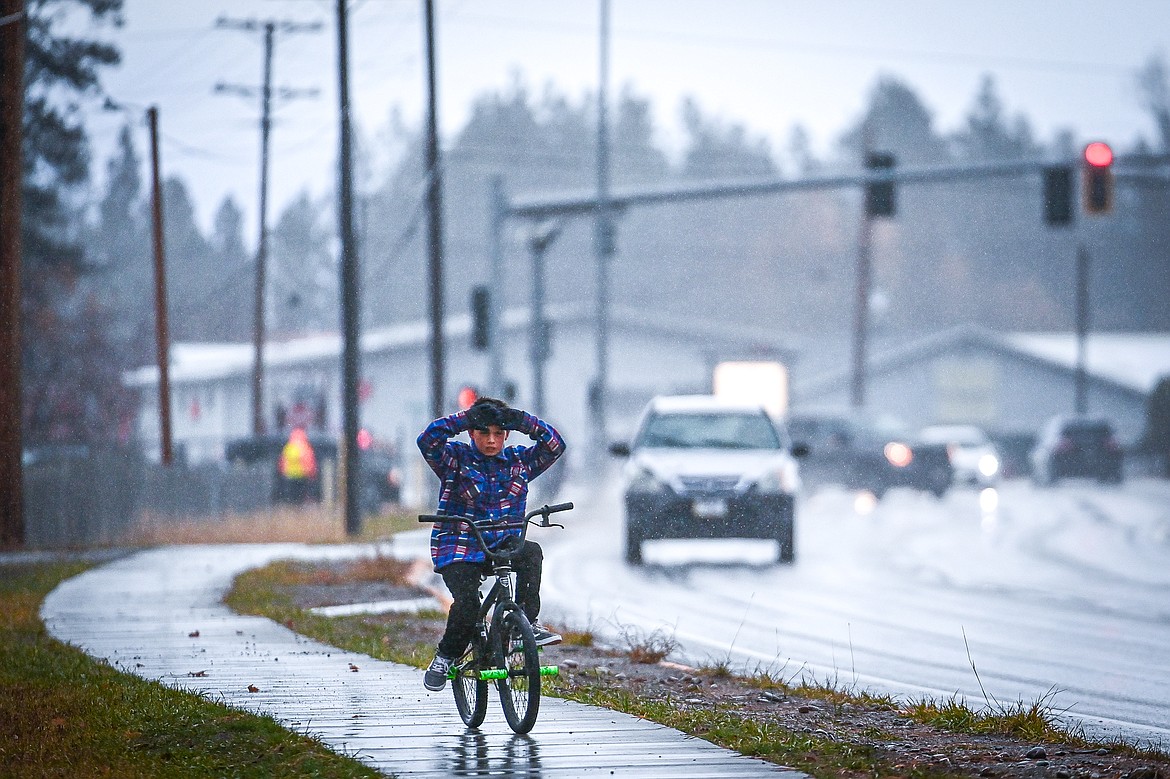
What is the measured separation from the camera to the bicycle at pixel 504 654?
29.2 feet

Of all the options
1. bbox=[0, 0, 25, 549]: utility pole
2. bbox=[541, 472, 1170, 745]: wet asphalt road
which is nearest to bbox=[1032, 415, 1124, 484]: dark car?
bbox=[541, 472, 1170, 745]: wet asphalt road

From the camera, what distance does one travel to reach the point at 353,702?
10180mm

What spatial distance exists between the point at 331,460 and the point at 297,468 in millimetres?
Answer: 1443

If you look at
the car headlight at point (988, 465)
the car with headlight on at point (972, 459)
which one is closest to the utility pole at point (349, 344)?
the car with headlight on at point (972, 459)

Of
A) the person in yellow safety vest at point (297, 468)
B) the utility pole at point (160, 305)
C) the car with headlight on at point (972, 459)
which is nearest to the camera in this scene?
the person in yellow safety vest at point (297, 468)

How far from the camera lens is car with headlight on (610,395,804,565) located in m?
21.7

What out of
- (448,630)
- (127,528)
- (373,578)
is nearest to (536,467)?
(448,630)

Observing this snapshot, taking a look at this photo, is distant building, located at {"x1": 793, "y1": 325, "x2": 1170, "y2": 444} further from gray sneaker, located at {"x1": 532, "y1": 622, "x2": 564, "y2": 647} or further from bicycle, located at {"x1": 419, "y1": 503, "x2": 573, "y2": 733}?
gray sneaker, located at {"x1": 532, "y1": 622, "x2": 564, "y2": 647}

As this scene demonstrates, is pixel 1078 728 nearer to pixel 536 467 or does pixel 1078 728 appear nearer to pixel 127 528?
pixel 536 467

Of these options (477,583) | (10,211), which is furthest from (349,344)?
(477,583)

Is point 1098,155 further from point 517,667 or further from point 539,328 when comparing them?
point 517,667

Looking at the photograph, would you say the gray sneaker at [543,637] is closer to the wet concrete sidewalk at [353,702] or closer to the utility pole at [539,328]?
the wet concrete sidewalk at [353,702]

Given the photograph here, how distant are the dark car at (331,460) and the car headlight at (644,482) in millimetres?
13568

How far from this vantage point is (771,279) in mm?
106375
